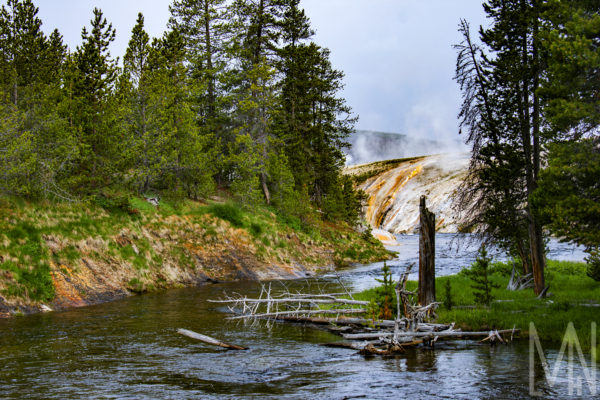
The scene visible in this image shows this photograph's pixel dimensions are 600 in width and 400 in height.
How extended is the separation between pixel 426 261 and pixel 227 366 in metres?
6.54

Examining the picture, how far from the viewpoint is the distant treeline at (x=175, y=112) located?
69.3ft

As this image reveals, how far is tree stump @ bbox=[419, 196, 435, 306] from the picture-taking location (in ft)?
44.4

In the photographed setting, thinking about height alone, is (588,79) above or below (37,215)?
above

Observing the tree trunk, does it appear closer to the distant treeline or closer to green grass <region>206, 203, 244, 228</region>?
the distant treeline

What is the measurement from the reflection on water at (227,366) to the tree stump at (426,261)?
1750 millimetres

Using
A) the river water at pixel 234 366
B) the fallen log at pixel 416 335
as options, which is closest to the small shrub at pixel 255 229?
the river water at pixel 234 366

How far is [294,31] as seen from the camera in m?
41.9

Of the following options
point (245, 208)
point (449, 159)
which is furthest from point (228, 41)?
point (449, 159)

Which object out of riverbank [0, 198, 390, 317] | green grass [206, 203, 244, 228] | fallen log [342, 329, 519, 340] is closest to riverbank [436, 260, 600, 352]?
fallen log [342, 329, 519, 340]

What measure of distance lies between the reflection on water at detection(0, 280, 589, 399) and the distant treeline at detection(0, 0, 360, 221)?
8912mm

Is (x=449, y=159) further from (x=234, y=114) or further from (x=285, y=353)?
(x=285, y=353)

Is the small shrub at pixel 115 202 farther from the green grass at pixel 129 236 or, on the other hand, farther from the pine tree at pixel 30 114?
the pine tree at pixel 30 114

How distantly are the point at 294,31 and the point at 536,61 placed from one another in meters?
29.1

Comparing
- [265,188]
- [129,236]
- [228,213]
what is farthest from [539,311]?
[265,188]
